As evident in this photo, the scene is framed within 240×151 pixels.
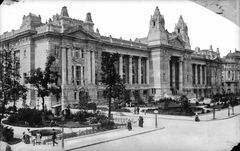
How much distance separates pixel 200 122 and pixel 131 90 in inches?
1322

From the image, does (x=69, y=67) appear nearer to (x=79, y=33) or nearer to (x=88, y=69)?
(x=88, y=69)

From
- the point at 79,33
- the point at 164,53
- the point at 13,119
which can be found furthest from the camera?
the point at 164,53

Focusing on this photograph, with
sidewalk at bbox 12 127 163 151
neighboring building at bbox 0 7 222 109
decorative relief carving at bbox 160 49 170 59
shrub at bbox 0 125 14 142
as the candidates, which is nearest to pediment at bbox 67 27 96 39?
neighboring building at bbox 0 7 222 109

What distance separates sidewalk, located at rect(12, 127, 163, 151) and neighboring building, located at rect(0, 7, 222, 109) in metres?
12.9

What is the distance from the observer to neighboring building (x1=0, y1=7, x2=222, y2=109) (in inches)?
1868

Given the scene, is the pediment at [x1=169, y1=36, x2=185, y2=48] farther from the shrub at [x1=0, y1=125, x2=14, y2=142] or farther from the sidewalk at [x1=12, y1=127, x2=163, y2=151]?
the shrub at [x1=0, y1=125, x2=14, y2=142]

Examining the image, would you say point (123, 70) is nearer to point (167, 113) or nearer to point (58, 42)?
point (58, 42)

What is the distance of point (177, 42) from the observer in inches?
3056

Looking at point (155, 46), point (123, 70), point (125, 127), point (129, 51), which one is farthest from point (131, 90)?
point (125, 127)

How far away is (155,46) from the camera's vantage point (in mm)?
70875

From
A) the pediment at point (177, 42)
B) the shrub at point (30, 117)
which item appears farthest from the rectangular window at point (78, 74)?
the pediment at point (177, 42)

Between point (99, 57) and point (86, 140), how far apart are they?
36741mm

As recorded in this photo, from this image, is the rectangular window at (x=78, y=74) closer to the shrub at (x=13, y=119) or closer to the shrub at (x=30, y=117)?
the shrub at (x=30, y=117)

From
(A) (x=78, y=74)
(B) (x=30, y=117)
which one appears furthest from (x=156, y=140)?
(A) (x=78, y=74)
